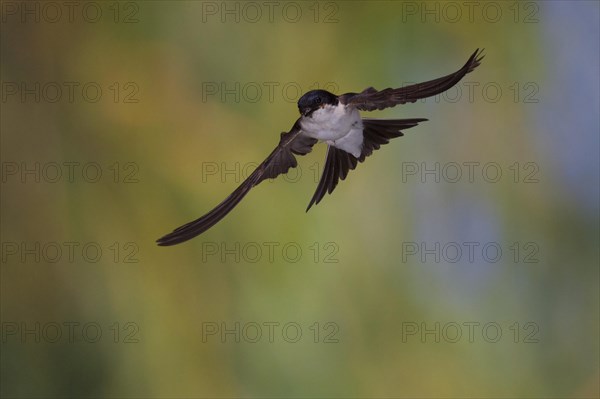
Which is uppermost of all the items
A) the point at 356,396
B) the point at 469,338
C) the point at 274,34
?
the point at 274,34

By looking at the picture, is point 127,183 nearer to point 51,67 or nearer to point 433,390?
point 51,67

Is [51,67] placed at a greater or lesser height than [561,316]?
greater

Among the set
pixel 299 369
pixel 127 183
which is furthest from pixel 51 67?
pixel 299 369
